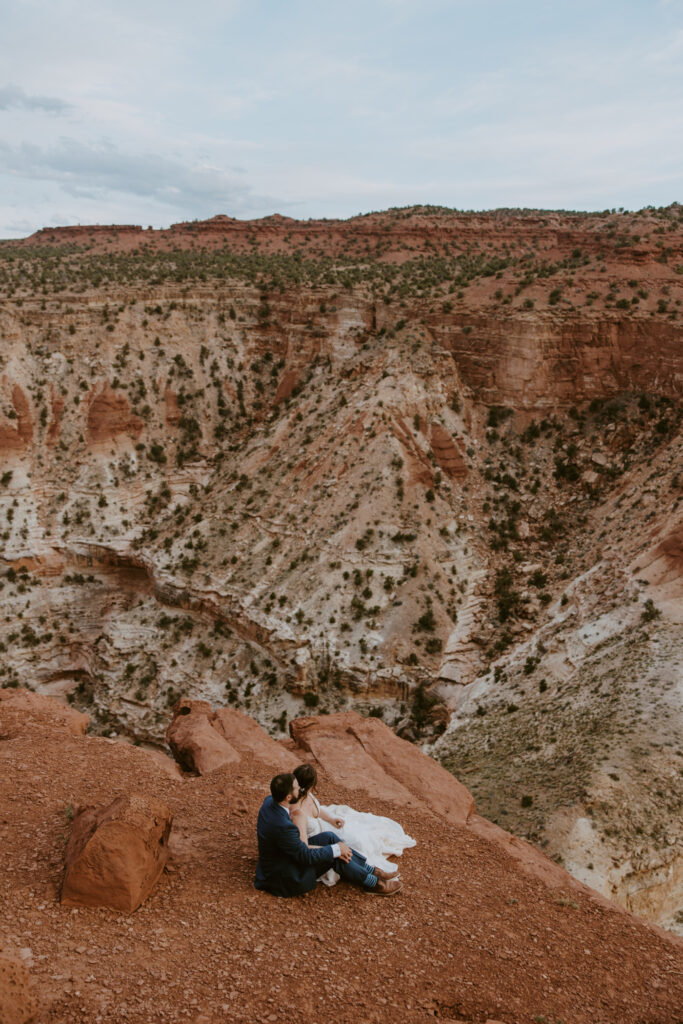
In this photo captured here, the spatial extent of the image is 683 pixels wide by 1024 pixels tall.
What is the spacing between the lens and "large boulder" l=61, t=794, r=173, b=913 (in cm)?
851

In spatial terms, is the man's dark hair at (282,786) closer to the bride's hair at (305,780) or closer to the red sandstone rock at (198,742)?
the bride's hair at (305,780)

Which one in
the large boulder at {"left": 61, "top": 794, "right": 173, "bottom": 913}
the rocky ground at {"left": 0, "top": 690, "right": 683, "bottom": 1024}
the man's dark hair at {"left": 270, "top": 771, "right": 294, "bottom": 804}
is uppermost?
the man's dark hair at {"left": 270, "top": 771, "right": 294, "bottom": 804}

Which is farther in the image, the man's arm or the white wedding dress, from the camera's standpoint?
the white wedding dress

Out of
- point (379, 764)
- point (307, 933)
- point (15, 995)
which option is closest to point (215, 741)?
point (379, 764)

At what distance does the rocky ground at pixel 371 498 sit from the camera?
2264cm

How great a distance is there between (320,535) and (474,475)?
8.37m

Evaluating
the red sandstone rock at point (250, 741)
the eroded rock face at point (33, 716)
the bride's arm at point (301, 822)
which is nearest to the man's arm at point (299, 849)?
the bride's arm at point (301, 822)

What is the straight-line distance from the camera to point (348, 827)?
9.99 m

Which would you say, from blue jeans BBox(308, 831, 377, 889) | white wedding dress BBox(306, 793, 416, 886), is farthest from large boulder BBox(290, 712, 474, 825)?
blue jeans BBox(308, 831, 377, 889)

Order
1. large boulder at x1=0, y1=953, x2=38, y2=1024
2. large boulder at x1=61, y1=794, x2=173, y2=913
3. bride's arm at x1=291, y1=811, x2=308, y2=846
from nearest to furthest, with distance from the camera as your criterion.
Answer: large boulder at x1=0, y1=953, x2=38, y2=1024
large boulder at x1=61, y1=794, x2=173, y2=913
bride's arm at x1=291, y1=811, x2=308, y2=846

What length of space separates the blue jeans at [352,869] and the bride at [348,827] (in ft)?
0.38

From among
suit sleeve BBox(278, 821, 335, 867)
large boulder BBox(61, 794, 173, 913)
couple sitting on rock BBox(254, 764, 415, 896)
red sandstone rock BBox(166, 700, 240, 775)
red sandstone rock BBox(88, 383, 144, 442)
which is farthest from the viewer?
red sandstone rock BBox(88, 383, 144, 442)

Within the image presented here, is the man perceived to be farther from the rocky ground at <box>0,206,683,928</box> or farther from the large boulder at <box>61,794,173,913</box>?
the rocky ground at <box>0,206,683,928</box>

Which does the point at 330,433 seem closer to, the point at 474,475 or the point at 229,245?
the point at 474,475
